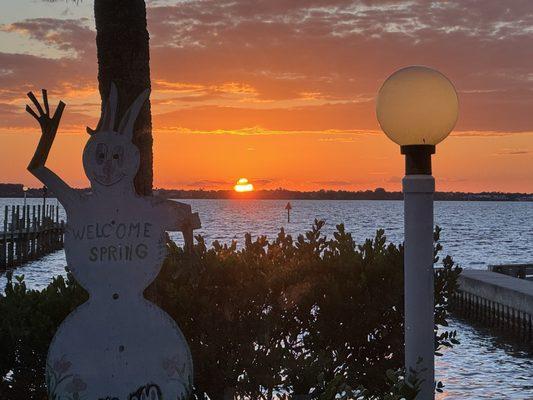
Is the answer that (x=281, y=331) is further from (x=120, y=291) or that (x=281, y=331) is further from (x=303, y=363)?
(x=120, y=291)

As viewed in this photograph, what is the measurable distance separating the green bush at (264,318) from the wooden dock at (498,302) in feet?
43.6

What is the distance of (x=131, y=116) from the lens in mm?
6586

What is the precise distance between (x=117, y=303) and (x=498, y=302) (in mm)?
20434

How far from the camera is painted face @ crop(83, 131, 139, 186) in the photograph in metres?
6.43

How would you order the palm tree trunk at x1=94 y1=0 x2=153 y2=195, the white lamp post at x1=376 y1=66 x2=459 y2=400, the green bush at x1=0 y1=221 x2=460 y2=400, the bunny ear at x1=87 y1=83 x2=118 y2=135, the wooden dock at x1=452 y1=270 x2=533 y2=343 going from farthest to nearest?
the wooden dock at x1=452 y1=270 x2=533 y2=343, the palm tree trunk at x1=94 y1=0 x2=153 y2=195, the green bush at x1=0 y1=221 x2=460 y2=400, the bunny ear at x1=87 y1=83 x2=118 y2=135, the white lamp post at x1=376 y1=66 x2=459 y2=400

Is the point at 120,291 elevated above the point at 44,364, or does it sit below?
above

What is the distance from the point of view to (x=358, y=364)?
7.55 metres

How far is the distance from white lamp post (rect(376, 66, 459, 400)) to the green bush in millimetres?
1554

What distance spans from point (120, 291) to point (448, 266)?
351 cm

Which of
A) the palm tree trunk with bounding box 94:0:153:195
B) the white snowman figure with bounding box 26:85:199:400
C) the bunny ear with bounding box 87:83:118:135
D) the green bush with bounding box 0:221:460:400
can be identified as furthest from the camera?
the palm tree trunk with bounding box 94:0:153:195

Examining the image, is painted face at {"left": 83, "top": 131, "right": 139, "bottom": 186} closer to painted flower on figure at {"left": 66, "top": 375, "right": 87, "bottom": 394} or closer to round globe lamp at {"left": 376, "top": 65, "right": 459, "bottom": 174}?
painted flower on figure at {"left": 66, "top": 375, "right": 87, "bottom": 394}

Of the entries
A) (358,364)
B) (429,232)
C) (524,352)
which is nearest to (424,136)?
(429,232)

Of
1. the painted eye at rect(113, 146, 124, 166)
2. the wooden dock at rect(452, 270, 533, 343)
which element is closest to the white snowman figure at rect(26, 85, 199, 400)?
the painted eye at rect(113, 146, 124, 166)

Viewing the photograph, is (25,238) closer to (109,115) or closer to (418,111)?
(109,115)
